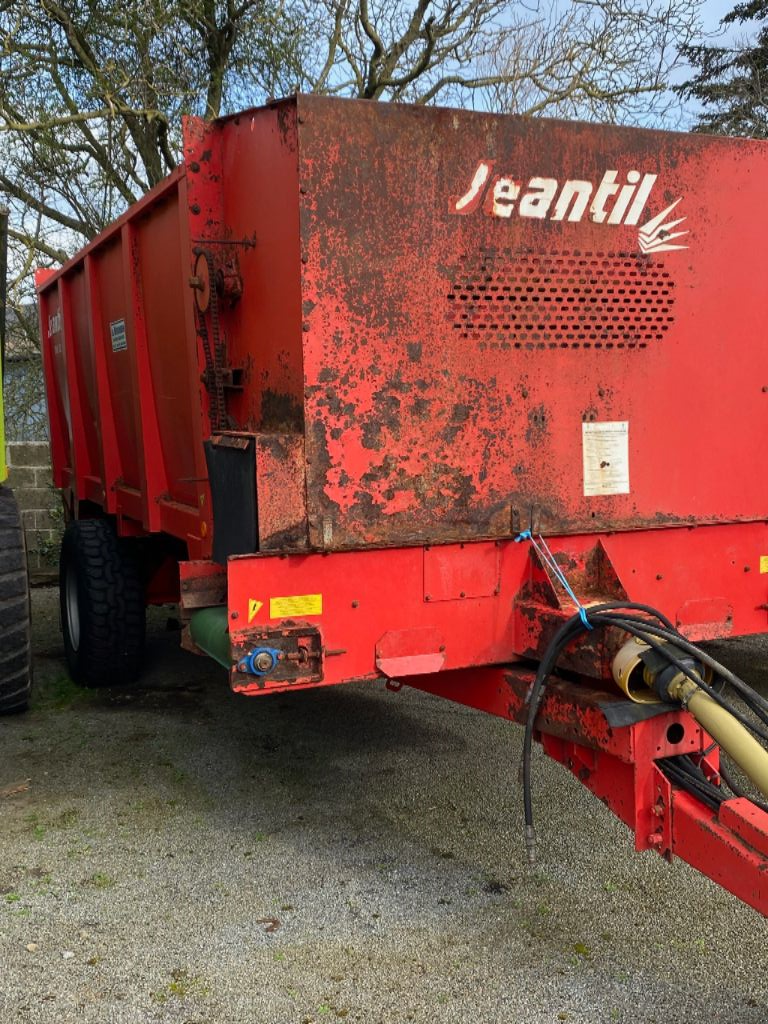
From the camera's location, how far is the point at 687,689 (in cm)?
264

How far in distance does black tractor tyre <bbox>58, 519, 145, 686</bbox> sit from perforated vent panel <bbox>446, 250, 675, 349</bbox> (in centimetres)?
307

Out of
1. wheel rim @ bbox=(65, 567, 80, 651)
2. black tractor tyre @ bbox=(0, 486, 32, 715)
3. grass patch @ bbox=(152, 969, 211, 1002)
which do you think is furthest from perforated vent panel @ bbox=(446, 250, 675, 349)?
wheel rim @ bbox=(65, 567, 80, 651)

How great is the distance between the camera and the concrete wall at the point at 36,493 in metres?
10.3

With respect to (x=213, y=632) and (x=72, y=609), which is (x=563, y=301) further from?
(x=72, y=609)

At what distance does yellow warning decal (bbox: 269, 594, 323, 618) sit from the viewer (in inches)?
121

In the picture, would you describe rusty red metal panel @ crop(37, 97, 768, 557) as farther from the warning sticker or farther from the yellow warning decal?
the warning sticker

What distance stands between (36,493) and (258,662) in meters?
8.07

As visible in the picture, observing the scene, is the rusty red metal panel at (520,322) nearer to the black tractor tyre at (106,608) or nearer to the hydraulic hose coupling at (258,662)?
the hydraulic hose coupling at (258,662)

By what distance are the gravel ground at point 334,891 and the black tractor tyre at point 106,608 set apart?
2.22 ft

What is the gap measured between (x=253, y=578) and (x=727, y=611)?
1768mm

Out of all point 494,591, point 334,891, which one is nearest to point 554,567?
point 494,591

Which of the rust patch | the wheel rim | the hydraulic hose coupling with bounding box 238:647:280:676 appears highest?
the rust patch

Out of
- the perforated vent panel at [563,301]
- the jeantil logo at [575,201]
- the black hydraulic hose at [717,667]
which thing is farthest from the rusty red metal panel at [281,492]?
the black hydraulic hose at [717,667]

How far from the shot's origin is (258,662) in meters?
3.02
